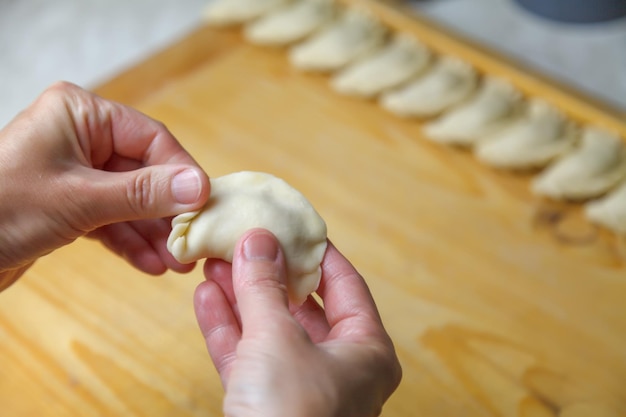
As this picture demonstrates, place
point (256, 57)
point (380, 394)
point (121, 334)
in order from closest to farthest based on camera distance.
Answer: point (380, 394) → point (121, 334) → point (256, 57)

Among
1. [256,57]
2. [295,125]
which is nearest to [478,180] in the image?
[295,125]

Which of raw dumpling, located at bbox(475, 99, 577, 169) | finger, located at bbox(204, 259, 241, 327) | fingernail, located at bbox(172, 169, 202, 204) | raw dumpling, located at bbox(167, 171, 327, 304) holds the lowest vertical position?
raw dumpling, located at bbox(475, 99, 577, 169)

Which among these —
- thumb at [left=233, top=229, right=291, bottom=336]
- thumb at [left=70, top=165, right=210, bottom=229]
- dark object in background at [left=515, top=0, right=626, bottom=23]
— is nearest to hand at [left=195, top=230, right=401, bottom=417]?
thumb at [left=233, top=229, right=291, bottom=336]

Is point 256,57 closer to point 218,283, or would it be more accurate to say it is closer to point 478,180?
point 478,180

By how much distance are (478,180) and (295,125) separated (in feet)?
1.27

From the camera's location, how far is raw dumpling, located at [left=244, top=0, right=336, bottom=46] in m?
1.58

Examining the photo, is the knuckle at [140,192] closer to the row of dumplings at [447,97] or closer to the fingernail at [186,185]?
the fingernail at [186,185]

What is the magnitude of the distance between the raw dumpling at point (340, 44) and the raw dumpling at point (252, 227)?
0.67 metres

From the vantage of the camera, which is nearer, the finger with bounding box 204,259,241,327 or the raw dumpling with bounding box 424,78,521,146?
the finger with bounding box 204,259,241,327

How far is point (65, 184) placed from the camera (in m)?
0.86

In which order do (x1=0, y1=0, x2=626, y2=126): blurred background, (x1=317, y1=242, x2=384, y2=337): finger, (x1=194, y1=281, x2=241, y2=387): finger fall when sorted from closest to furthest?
(x1=317, y1=242, x2=384, y2=337): finger, (x1=194, y1=281, x2=241, y2=387): finger, (x1=0, y1=0, x2=626, y2=126): blurred background

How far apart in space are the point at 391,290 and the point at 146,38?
993 mm

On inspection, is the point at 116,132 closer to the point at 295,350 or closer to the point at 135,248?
the point at 135,248

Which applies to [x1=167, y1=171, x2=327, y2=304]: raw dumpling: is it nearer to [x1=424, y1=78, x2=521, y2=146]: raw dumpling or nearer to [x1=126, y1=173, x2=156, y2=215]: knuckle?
[x1=126, y1=173, x2=156, y2=215]: knuckle
